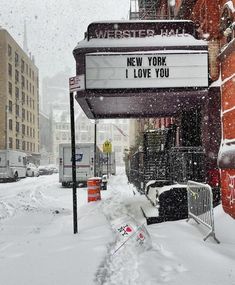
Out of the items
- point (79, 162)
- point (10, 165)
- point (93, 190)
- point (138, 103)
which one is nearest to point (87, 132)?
point (10, 165)

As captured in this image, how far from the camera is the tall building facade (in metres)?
59.7

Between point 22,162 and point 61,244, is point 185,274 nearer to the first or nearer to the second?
point 61,244

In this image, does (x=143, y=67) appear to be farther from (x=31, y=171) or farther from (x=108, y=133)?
(x=108, y=133)

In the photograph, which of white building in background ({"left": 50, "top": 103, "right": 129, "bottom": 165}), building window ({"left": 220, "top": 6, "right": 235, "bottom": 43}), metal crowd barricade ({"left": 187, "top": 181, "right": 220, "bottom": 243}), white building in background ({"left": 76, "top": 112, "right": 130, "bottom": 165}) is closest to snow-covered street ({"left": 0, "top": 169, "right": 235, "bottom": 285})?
metal crowd barricade ({"left": 187, "top": 181, "right": 220, "bottom": 243})

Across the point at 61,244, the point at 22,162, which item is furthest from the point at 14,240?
the point at 22,162

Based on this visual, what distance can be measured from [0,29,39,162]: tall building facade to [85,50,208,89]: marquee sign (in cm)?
4332

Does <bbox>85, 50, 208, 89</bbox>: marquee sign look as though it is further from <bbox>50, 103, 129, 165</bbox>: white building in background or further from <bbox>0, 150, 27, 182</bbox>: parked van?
<bbox>50, 103, 129, 165</bbox>: white building in background

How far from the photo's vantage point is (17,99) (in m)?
66.8

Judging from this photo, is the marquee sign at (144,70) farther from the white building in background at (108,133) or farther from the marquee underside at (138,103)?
the white building in background at (108,133)

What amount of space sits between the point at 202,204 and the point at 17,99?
6383cm

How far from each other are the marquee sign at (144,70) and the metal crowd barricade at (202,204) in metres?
3.12

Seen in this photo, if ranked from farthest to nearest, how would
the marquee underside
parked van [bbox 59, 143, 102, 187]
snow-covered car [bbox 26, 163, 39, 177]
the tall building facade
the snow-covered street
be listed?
the tall building facade
snow-covered car [bbox 26, 163, 39, 177]
parked van [bbox 59, 143, 102, 187]
the marquee underside
the snow-covered street

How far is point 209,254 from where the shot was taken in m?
5.44

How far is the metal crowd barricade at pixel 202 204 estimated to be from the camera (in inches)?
240
